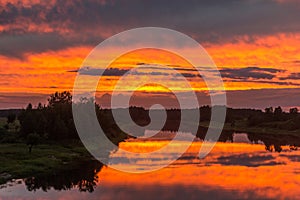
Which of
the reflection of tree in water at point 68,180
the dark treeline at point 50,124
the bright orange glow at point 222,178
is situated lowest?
the reflection of tree in water at point 68,180

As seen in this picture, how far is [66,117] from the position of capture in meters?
99.3

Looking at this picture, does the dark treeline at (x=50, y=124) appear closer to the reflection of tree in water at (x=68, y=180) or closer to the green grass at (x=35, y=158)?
the green grass at (x=35, y=158)

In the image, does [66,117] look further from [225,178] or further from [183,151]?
[225,178]

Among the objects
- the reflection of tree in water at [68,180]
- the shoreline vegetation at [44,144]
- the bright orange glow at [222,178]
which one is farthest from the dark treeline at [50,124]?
the bright orange glow at [222,178]

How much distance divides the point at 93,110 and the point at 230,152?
3745cm

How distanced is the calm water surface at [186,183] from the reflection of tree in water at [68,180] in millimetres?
104

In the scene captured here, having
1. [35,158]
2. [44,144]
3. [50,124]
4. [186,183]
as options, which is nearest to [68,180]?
[35,158]

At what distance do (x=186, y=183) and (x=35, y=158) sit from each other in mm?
23586

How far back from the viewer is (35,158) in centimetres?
6312

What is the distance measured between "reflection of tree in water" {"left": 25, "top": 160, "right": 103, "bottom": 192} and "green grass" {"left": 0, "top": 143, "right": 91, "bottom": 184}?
1855 millimetres

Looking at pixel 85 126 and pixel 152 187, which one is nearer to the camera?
pixel 152 187

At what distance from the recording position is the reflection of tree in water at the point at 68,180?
49106 mm

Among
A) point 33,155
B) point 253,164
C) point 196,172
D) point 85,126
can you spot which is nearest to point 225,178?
point 196,172

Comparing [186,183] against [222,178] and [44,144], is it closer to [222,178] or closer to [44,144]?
[222,178]
